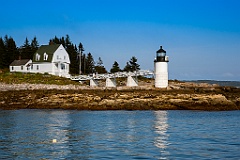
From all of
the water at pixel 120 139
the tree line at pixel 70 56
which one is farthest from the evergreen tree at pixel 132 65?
the water at pixel 120 139

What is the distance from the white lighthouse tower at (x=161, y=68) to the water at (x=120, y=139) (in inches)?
1046

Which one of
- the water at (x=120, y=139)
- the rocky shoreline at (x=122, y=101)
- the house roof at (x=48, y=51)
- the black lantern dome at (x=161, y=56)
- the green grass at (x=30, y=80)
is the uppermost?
the house roof at (x=48, y=51)

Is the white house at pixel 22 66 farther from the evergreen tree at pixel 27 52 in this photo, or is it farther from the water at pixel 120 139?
the water at pixel 120 139

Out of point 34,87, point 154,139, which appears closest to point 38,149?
point 154,139

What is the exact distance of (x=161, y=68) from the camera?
54781 mm

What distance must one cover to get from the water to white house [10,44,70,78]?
46524 millimetres

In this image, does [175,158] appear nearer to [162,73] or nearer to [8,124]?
[8,124]

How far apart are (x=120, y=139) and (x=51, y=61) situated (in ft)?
186

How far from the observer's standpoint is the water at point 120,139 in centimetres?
1595

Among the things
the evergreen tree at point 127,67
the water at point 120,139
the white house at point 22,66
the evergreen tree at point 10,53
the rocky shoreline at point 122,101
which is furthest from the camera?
the evergreen tree at point 10,53

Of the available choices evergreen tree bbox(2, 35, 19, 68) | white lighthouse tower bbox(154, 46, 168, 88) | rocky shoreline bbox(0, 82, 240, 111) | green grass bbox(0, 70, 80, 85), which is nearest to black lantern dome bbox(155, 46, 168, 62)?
white lighthouse tower bbox(154, 46, 168, 88)

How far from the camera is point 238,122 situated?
2822cm

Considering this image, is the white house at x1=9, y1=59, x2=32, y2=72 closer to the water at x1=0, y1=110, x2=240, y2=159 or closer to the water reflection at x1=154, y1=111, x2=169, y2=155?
the water at x1=0, y1=110, x2=240, y2=159

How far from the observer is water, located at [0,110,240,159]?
1595 centimetres
